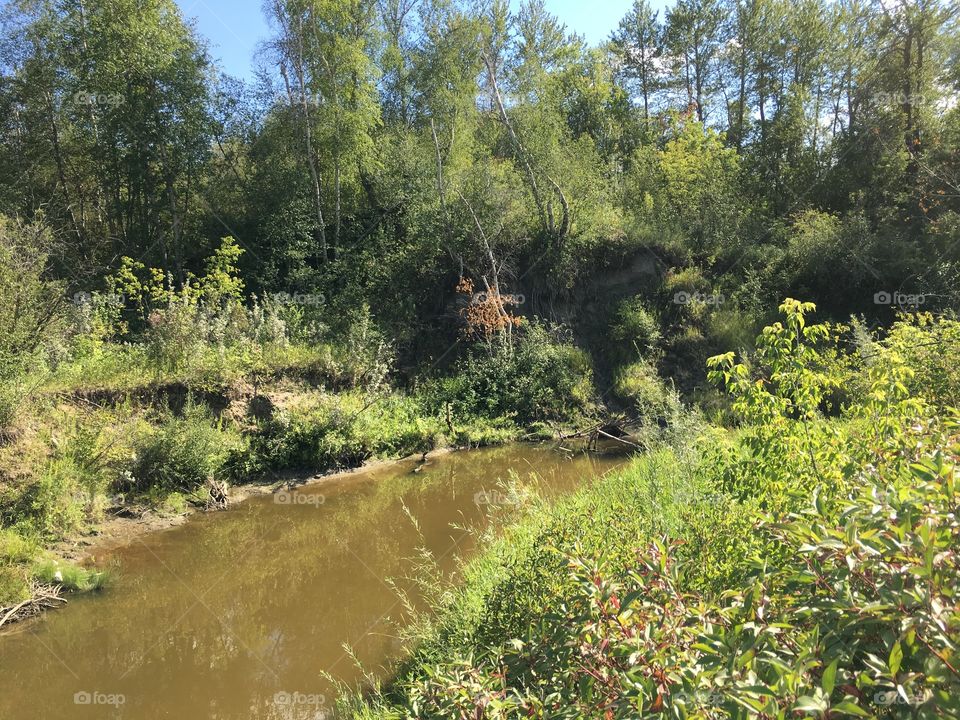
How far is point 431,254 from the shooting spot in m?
16.8

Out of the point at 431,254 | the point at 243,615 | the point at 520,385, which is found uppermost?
the point at 431,254

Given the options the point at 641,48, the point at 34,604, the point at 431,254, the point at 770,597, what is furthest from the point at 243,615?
the point at 641,48

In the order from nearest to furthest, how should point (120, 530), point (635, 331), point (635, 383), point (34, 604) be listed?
point (34, 604)
point (120, 530)
point (635, 383)
point (635, 331)

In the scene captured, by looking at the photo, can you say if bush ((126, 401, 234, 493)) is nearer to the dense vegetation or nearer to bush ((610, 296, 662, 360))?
the dense vegetation

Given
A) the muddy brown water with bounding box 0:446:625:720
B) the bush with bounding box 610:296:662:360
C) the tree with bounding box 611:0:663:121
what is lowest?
the muddy brown water with bounding box 0:446:625:720

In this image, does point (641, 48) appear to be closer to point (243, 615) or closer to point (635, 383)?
point (635, 383)

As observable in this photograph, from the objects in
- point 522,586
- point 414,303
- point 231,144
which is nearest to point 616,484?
point 522,586

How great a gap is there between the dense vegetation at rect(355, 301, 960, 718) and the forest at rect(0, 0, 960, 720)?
39cm

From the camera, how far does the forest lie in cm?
805

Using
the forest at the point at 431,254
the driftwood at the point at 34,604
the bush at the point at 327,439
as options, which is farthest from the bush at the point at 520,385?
the driftwood at the point at 34,604

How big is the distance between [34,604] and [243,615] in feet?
7.46

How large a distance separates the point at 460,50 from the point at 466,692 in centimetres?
1878

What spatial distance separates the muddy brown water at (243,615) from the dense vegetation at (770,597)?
66.3 inches

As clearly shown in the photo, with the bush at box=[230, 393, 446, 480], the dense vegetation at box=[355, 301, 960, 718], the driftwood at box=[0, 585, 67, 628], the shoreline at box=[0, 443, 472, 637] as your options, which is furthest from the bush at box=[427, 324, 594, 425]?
the dense vegetation at box=[355, 301, 960, 718]
